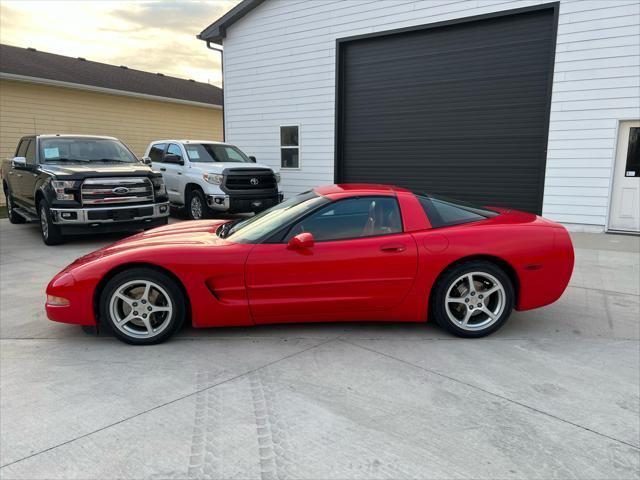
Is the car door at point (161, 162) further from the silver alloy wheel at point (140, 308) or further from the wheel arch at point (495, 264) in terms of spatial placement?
the wheel arch at point (495, 264)

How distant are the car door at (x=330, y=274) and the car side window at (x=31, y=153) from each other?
22.9 feet

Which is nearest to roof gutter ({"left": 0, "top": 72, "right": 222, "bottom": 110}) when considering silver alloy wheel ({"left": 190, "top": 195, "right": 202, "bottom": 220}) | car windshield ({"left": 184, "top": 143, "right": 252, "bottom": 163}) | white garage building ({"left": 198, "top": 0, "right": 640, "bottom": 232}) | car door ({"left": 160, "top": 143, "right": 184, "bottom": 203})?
white garage building ({"left": 198, "top": 0, "right": 640, "bottom": 232})

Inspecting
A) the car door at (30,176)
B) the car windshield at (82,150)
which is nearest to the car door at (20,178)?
the car door at (30,176)

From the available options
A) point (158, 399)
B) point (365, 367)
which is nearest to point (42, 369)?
point (158, 399)

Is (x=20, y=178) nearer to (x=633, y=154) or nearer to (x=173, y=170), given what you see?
(x=173, y=170)

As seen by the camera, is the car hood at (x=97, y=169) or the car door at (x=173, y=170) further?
the car door at (x=173, y=170)

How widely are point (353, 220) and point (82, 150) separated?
274 inches

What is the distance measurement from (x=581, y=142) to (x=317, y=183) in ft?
21.5

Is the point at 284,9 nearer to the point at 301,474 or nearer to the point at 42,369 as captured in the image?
the point at 42,369

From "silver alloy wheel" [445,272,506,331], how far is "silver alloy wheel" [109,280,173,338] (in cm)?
233

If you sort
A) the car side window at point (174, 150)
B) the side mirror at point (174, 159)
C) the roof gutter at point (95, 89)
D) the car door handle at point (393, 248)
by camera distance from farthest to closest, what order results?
the roof gutter at point (95, 89), the car side window at point (174, 150), the side mirror at point (174, 159), the car door handle at point (393, 248)

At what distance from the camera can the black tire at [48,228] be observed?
25.7 feet

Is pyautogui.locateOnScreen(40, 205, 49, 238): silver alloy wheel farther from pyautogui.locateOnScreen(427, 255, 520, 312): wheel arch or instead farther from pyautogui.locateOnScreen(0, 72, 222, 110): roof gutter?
pyautogui.locateOnScreen(0, 72, 222, 110): roof gutter

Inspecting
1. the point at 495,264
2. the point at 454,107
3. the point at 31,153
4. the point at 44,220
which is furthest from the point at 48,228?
the point at 454,107
